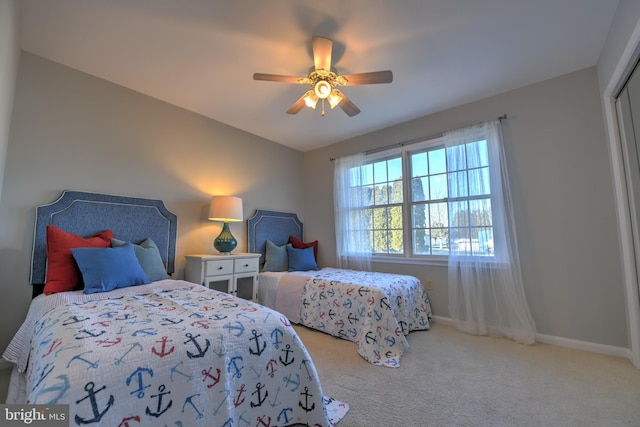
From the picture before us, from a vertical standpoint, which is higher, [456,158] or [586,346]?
[456,158]

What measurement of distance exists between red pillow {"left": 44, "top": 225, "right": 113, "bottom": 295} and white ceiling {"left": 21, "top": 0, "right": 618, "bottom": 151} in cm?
151

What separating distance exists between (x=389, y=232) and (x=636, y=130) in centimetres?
230

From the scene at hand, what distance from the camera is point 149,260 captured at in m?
2.37

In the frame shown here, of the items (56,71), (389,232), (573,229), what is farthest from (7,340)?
(573,229)

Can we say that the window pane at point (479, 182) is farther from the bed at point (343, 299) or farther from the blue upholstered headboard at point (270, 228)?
the blue upholstered headboard at point (270, 228)

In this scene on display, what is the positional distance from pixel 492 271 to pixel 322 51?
261cm

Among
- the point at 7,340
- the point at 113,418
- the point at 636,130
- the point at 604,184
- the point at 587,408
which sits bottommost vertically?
the point at 587,408

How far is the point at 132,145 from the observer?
2.66 meters

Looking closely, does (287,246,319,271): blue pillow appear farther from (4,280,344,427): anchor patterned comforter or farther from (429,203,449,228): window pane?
(4,280,344,427): anchor patterned comforter

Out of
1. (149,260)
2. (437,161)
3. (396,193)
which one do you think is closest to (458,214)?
(437,161)

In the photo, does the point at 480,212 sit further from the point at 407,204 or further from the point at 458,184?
the point at 407,204

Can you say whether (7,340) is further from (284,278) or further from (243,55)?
(243,55)

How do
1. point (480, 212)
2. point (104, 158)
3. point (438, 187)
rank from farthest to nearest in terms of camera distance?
point (438, 187)
point (480, 212)
point (104, 158)

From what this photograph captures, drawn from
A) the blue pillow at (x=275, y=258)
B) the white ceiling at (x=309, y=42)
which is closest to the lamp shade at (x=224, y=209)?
the blue pillow at (x=275, y=258)
